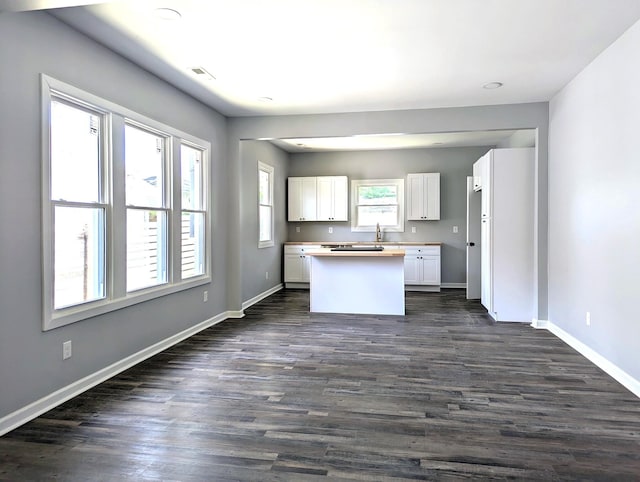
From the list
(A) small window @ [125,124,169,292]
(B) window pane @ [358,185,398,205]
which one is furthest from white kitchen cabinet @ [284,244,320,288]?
(A) small window @ [125,124,169,292]

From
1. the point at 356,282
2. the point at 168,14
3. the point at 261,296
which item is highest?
the point at 168,14

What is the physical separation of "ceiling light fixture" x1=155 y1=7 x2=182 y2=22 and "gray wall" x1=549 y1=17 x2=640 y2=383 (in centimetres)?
318

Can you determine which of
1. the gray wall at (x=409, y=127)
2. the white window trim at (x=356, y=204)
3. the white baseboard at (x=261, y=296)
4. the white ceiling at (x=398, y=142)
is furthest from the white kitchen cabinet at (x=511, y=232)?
the white baseboard at (x=261, y=296)

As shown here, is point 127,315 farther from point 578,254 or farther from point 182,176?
point 578,254

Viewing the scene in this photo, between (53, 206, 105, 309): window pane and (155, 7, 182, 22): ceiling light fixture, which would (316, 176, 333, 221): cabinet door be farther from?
(155, 7, 182, 22): ceiling light fixture

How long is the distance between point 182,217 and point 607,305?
4.06m

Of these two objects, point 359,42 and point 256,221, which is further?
point 256,221

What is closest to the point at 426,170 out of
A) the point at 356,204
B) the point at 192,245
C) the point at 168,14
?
the point at 356,204

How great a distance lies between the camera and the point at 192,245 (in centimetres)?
478

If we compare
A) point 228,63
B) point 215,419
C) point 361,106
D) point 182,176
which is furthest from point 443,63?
point 215,419

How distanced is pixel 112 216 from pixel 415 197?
582cm

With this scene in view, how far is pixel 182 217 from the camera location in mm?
4527

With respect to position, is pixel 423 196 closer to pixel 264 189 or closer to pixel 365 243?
pixel 365 243

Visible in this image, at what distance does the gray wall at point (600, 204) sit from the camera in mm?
3061
